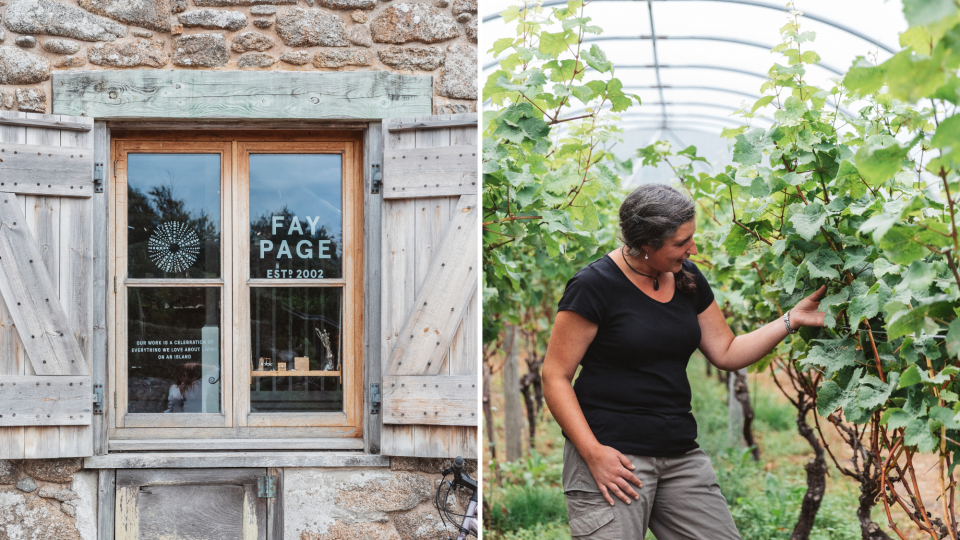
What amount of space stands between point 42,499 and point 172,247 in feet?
3.99

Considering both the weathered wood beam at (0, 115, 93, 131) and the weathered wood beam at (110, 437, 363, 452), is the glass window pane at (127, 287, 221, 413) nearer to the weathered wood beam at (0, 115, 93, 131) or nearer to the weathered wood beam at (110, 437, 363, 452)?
the weathered wood beam at (110, 437, 363, 452)

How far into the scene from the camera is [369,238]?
10.3 feet

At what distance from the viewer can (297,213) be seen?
10.7 feet

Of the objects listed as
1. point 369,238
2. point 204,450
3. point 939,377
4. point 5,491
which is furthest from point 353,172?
point 939,377

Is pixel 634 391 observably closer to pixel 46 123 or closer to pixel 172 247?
pixel 172 247

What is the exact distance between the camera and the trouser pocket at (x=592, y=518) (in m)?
1.91

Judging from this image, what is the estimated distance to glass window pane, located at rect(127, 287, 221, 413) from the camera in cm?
318

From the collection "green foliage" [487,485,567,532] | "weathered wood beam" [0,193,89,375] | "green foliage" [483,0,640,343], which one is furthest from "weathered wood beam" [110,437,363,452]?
"green foliage" [487,485,567,532]

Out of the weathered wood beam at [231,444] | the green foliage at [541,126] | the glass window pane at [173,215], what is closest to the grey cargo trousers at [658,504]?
the green foliage at [541,126]

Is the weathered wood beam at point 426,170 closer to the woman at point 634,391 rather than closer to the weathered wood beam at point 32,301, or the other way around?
the woman at point 634,391

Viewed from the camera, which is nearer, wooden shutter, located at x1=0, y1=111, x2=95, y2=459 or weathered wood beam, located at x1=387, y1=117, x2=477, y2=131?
wooden shutter, located at x1=0, y1=111, x2=95, y2=459

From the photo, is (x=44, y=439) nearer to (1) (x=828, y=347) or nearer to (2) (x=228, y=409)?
(2) (x=228, y=409)

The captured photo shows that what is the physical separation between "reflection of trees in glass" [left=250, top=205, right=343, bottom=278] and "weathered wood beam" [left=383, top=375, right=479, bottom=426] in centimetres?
63

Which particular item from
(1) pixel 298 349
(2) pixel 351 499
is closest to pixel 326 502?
(2) pixel 351 499
